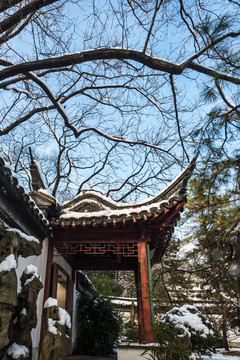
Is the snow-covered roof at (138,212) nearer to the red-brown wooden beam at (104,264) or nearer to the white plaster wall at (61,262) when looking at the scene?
the white plaster wall at (61,262)

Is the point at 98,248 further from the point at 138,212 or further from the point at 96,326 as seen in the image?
the point at 96,326

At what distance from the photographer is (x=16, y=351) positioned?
2650mm

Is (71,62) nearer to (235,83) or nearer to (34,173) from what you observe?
(235,83)

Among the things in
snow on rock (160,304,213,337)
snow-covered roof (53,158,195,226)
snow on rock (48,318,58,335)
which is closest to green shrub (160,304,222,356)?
snow on rock (160,304,213,337)

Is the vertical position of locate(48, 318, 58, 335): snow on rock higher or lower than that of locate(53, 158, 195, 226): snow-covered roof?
lower

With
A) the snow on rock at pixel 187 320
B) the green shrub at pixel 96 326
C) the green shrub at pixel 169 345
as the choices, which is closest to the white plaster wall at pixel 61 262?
the green shrub at pixel 96 326

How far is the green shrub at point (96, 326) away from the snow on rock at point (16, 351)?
17.6 feet

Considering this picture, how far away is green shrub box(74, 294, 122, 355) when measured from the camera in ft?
24.6

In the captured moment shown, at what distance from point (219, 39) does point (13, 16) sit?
266 centimetres

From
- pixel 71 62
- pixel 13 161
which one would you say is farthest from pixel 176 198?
pixel 13 161

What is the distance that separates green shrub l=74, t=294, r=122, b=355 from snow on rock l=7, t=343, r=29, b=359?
5.35 metres

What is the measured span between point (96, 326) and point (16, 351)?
5.69 meters

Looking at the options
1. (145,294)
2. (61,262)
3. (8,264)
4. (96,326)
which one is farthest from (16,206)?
(96,326)

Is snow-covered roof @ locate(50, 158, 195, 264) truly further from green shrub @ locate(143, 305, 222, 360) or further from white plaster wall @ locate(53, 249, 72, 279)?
green shrub @ locate(143, 305, 222, 360)
